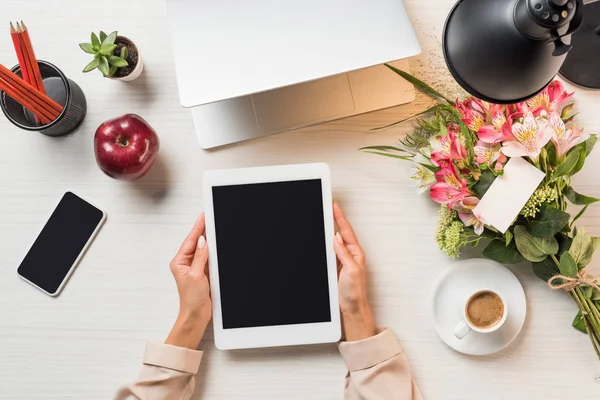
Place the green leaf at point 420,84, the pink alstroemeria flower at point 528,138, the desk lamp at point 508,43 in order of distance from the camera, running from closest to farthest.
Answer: the desk lamp at point 508,43
the pink alstroemeria flower at point 528,138
the green leaf at point 420,84

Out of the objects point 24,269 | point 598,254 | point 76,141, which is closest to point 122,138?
point 76,141

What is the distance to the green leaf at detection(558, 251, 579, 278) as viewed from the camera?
85 centimetres

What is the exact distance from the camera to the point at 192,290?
3.02 ft

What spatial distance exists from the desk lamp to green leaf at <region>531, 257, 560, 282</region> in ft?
1.27

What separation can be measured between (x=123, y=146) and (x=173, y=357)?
1.18 feet

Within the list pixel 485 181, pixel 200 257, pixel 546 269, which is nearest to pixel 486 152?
pixel 485 181

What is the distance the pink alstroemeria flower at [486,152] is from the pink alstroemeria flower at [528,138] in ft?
0.10

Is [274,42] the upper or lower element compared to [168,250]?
upper

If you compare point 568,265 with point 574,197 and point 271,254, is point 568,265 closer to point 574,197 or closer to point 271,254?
point 574,197

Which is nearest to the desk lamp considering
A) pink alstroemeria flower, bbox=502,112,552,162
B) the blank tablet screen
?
pink alstroemeria flower, bbox=502,112,552,162

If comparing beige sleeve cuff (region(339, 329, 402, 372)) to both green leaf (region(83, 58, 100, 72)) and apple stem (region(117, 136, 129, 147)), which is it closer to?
apple stem (region(117, 136, 129, 147))

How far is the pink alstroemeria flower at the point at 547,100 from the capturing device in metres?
0.79

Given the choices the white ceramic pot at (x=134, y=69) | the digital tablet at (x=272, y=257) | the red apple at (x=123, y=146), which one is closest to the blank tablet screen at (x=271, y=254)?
the digital tablet at (x=272, y=257)

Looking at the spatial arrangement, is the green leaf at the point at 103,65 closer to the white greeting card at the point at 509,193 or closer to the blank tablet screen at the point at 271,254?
the blank tablet screen at the point at 271,254
